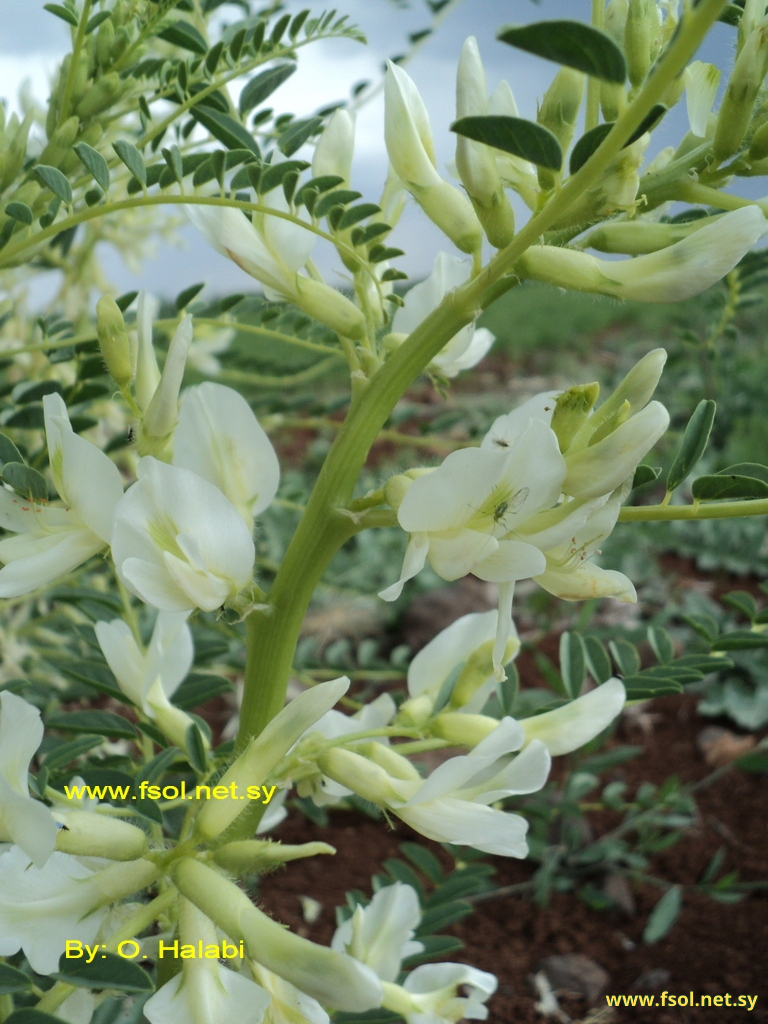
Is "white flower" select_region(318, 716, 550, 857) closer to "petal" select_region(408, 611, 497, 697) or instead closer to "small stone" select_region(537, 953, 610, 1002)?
"petal" select_region(408, 611, 497, 697)

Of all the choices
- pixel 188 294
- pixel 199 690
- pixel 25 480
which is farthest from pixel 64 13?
pixel 199 690

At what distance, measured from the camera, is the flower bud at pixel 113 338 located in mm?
656

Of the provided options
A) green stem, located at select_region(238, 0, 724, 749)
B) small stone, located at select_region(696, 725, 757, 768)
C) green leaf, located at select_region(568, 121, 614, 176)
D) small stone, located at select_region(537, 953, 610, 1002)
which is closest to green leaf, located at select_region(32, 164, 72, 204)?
green stem, located at select_region(238, 0, 724, 749)

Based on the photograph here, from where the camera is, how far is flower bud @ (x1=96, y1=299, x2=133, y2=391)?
66 cm

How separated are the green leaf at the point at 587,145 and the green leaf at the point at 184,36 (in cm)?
44

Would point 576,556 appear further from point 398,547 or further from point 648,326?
point 648,326

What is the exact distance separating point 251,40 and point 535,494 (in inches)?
21.7

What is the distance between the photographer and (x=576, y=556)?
646 mm

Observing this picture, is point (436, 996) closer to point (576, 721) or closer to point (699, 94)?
point (576, 721)

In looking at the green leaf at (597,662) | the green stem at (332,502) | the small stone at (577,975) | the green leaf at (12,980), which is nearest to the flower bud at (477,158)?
the green stem at (332,502)

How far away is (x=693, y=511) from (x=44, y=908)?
20.3 inches

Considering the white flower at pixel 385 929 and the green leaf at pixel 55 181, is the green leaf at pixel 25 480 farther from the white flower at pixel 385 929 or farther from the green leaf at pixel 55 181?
the white flower at pixel 385 929

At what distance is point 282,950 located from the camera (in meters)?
0.55

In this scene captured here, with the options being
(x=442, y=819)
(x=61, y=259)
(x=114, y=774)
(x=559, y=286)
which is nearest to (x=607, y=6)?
(x=559, y=286)
